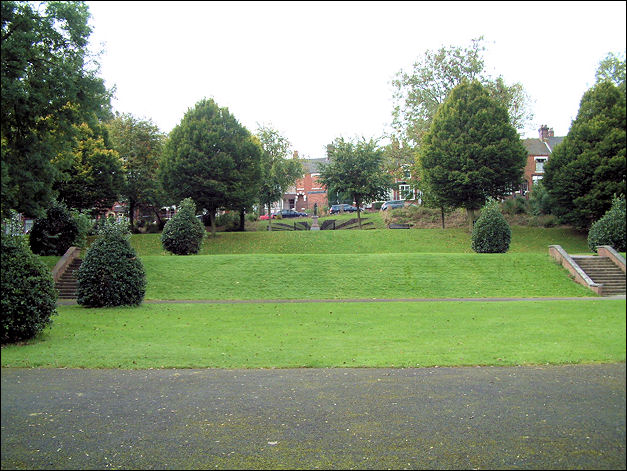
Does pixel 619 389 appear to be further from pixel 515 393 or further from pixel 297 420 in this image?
pixel 297 420

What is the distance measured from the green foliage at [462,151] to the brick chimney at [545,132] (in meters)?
23.0

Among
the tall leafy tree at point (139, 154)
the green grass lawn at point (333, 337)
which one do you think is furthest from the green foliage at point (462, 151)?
the tall leafy tree at point (139, 154)

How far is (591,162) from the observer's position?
271 cm

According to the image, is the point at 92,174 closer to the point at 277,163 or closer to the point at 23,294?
the point at 277,163

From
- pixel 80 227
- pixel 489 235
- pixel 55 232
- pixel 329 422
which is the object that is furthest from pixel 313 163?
pixel 329 422

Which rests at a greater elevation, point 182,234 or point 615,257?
point 615,257

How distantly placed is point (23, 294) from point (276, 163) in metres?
46.8

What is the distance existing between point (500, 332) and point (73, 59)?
70.5ft

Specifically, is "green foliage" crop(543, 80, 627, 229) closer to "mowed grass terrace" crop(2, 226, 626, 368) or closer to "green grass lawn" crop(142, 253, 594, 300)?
"mowed grass terrace" crop(2, 226, 626, 368)

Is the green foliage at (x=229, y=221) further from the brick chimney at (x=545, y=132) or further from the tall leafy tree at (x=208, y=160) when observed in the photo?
the brick chimney at (x=545, y=132)

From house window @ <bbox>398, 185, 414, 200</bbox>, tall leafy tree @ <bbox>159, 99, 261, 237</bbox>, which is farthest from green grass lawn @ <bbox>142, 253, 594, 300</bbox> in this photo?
house window @ <bbox>398, 185, 414, 200</bbox>

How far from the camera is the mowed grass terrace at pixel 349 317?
12.9 feet

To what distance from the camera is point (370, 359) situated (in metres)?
9.20

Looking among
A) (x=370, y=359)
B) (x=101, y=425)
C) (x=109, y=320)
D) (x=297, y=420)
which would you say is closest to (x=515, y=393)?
(x=297, y=420)
